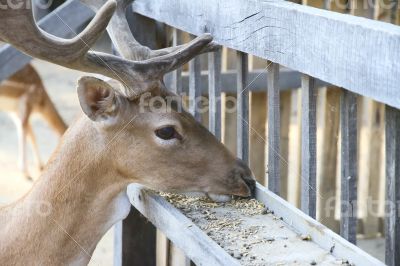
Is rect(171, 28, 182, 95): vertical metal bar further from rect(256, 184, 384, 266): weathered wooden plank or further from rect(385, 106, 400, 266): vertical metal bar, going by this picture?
rect(385, 106, 400, 266): vertical metal bar

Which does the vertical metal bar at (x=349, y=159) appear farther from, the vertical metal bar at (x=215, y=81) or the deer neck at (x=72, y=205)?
the deer neck at (x=72, y=205)

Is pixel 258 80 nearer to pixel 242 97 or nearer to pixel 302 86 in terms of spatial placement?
pixel 242 97

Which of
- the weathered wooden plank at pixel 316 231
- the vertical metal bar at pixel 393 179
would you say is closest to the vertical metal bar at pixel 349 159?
the weathered wooden plank at pixel 316 231

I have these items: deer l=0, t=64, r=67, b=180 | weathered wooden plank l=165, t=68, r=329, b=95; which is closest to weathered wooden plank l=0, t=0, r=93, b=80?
weathered wooden plank l=165, t=68, r=329, b=95

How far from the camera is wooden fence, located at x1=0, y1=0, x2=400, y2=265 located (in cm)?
289

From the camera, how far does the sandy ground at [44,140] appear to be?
8352 millimetres

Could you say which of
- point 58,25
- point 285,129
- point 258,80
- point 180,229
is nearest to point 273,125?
point 180,229

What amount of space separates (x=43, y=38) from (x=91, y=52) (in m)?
0.21

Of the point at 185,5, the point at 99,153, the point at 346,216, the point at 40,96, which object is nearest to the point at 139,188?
the point at 99,153

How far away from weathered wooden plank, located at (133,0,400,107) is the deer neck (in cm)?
73

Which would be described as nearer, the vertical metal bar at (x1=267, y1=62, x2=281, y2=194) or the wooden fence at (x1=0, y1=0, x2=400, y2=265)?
the wooden fence at (x1=0, y1=0, x2=400, y2=265)

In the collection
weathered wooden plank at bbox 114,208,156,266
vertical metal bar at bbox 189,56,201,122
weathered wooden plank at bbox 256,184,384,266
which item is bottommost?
weathered wooden plank at bbox 114,208,156,266

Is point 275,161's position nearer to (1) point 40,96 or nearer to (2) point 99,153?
(2) point 99,153

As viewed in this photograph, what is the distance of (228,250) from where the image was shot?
133 inches
